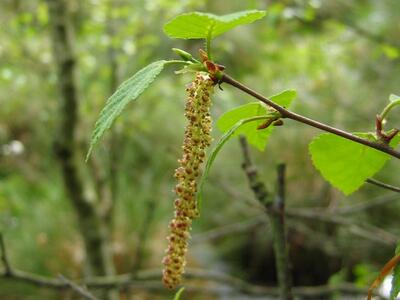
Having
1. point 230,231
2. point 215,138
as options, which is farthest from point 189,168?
point 215,138

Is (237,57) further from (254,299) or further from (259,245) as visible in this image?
(254,299)

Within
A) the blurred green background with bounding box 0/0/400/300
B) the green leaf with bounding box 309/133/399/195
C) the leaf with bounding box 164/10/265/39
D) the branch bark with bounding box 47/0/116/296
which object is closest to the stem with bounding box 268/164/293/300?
the green leaf with bounding box 309/133/399/195

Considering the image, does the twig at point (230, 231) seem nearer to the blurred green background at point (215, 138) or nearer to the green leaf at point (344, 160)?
the blurred green background at point (215, 138)

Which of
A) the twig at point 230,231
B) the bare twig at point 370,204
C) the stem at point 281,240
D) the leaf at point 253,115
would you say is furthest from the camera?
the twig at point 230,231

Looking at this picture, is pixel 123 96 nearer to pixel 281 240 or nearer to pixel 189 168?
pixel 189 168

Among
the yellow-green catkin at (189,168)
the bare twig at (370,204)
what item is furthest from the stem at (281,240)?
the bare twig at (370,204)

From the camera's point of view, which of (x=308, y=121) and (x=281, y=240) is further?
(x=281, y=240)
